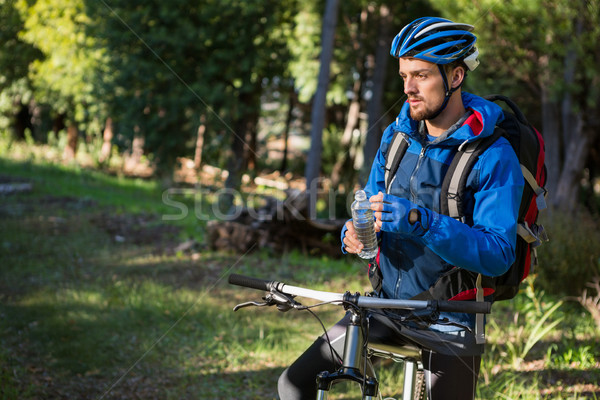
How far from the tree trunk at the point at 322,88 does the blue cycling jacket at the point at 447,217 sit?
988 cm

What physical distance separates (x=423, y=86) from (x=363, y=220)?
591 mm

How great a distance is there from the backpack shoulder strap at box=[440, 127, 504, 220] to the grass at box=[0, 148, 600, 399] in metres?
2.65

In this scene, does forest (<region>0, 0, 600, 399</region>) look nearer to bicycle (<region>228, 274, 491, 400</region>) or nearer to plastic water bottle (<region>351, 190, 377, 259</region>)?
bicycle (<region>228, 274, 491, 400</region>)

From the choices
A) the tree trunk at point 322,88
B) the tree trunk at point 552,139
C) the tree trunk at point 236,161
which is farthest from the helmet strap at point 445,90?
the tree trunk at point 236,161

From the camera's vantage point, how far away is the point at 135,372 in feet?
17.1

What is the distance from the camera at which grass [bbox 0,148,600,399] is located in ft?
16.0

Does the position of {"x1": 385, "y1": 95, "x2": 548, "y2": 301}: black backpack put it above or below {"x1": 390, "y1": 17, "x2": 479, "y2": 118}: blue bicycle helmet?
below

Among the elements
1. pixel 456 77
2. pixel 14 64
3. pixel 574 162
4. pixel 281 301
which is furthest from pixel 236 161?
pixel 14 64

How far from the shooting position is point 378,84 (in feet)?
55.7

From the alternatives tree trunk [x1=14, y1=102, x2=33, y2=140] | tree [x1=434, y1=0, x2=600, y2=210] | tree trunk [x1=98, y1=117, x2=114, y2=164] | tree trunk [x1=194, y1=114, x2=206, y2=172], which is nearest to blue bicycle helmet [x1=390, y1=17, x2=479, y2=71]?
tree [x1=434, y1=0, x2=600, y2=210]

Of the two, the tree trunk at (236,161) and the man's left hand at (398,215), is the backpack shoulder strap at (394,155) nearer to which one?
the man's left hand at (398,215)

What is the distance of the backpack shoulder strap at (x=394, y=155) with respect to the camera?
7.83ft

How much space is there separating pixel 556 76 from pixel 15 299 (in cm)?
892

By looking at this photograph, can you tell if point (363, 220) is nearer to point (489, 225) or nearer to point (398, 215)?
point (398, 215)
